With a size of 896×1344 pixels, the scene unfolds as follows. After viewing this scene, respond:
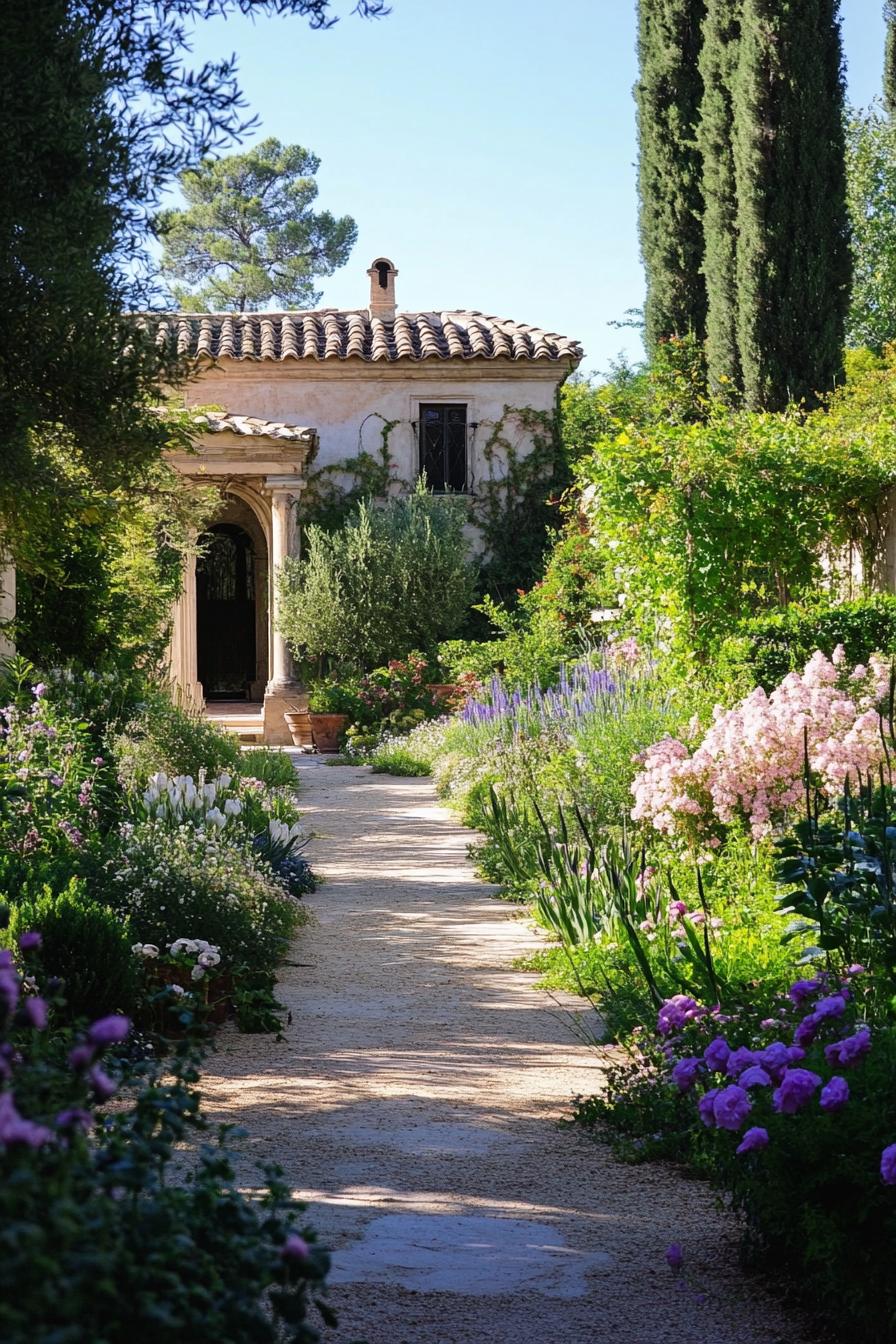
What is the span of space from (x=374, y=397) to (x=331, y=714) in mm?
5424

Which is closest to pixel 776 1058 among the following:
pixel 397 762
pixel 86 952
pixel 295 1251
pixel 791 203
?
pixel 295 1251

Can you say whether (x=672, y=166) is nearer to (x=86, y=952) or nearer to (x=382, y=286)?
(x=382, y=286)

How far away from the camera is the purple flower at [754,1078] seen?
3.00 m

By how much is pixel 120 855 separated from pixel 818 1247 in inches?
164

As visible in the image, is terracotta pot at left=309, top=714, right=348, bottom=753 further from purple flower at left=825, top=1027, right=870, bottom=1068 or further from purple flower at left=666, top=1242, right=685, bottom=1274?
purple flower at left=825, top=1027, right=870, bottom=1068

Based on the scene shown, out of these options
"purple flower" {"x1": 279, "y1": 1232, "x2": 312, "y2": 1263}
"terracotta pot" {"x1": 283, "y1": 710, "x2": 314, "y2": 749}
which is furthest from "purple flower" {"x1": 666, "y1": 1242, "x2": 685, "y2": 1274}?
"terracotta pot" {"x1": 283, "y1": 710, "x2": 314, "y2": 749}

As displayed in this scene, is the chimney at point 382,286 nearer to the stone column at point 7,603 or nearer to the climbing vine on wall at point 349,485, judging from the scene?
the climbing vine on wall at point 349,485

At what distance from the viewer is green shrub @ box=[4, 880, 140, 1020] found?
5.07 m

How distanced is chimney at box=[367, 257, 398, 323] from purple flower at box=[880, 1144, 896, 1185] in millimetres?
21902

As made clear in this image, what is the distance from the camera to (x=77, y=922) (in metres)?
5.09

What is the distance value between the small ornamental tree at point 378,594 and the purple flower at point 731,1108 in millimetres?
15804

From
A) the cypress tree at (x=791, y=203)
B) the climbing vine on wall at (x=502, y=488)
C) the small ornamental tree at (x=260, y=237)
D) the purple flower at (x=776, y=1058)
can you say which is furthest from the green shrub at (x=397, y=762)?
the small ornamental tree at (x=260, y=237)

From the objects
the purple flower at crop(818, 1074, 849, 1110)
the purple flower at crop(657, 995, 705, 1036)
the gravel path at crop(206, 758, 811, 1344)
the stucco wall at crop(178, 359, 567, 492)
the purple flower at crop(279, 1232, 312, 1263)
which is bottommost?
the gravel path at crop(206, 758, 811, 1344)

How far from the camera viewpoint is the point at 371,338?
21703 millimetres
